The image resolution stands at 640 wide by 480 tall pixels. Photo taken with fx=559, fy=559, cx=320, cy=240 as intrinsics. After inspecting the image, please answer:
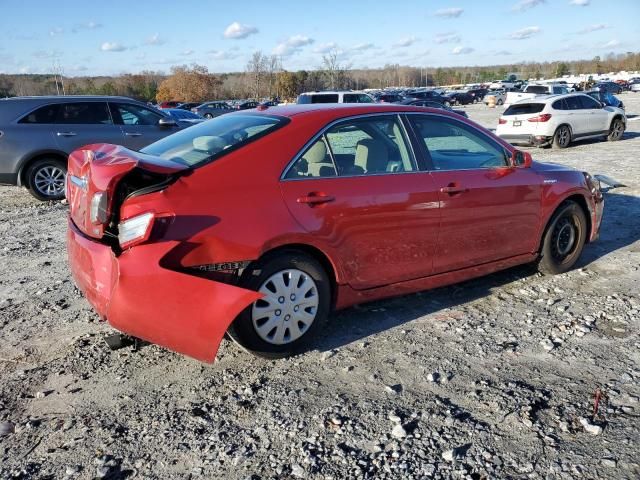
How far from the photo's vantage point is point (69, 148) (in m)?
9.65

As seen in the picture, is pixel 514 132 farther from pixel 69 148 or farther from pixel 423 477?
pixel 423 477

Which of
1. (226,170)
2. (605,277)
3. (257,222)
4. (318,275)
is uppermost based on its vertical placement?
(226,170)

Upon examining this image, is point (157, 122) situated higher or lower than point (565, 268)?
higher

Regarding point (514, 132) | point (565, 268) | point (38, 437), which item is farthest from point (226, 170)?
point (514, 132)

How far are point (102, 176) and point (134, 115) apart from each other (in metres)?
7.75

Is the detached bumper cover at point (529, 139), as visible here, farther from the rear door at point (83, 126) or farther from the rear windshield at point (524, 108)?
the rear door at point (83, 126)

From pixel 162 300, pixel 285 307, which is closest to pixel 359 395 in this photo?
pixel 285 307

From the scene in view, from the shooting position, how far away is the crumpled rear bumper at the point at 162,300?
313 centimetres

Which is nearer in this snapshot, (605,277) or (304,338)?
(304,338)

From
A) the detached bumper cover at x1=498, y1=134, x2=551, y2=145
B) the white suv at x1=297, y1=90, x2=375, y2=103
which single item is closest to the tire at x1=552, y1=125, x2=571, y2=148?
the detached bumper cover at x1=498, y1=134, x2=551, y2=145

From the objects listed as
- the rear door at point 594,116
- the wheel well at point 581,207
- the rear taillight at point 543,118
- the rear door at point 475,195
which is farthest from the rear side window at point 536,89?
the rear door at point 475,195

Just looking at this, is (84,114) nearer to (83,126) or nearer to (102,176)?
(83,126)

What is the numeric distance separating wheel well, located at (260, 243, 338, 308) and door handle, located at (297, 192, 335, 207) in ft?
0.91

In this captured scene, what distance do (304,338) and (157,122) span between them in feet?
26.4
